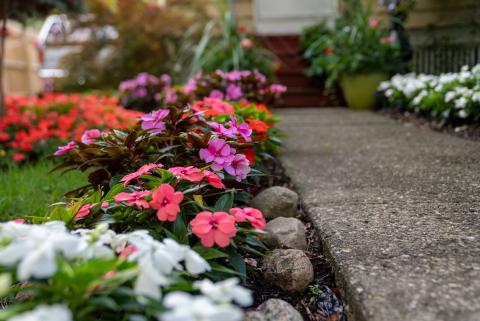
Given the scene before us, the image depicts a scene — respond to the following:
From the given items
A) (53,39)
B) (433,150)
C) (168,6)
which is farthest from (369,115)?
(53,39)

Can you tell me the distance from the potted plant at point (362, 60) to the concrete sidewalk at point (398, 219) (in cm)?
217

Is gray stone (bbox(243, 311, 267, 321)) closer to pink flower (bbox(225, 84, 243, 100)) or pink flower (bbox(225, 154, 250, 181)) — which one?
pink flower (bbox(225, 154, 250, 181))

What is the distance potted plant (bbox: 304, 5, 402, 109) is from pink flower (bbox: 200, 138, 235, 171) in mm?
3888

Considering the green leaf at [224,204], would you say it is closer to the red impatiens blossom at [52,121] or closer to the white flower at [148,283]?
the white flower at [148,283]

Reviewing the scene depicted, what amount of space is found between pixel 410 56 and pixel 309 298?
Answer: 4.70 m

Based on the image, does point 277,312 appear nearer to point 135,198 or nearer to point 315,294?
point 315,294

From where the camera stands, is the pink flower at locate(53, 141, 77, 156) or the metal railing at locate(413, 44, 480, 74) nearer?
the pink flower at locate(53, 141, 77, 156)

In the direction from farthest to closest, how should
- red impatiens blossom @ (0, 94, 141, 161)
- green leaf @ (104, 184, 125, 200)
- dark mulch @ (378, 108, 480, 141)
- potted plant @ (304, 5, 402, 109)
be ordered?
Answer: potted plant @ (304, 5, 402, 109), red impatiens blossom @ (0, 94, 141, 161), dark mulch @ (378, 108, 480, 141), green leaf @ (104, 184, 125, 200)

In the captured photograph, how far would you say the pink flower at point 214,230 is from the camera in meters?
0.99

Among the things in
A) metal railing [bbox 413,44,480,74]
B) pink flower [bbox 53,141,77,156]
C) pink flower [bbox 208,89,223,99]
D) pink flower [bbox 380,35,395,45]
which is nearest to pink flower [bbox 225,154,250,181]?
pink flower [bbox 53,141,77,156]

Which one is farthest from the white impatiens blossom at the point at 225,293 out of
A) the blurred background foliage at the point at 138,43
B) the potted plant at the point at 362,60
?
the blurred background foliage at the point at 138,43

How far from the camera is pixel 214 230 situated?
1.01 m

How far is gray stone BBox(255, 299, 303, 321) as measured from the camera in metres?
1.03

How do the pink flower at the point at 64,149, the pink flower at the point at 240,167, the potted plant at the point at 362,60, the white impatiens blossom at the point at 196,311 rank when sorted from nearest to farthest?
the white impatiens blossom at the point at 196,311
the pink flower at the point at 240,167
the pink flower at the point at 64,149
the potted plant at the point at 362,60
